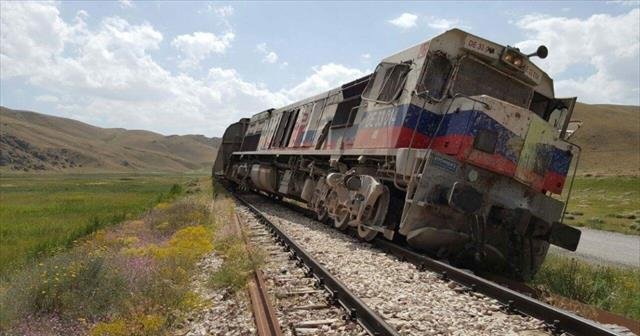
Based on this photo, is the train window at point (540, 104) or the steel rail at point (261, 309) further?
the train window at point (540, 104)

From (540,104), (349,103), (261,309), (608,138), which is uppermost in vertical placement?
(608,138)

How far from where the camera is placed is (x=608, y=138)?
105 meters

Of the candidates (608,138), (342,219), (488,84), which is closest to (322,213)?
(342,219)

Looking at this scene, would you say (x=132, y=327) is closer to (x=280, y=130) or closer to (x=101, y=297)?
(x=101, y=297)

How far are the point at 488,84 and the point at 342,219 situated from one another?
3888 millimetres

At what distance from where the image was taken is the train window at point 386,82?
940 centimetres

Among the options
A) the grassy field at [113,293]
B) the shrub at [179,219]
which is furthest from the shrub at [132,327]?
the shrub at [179,219]

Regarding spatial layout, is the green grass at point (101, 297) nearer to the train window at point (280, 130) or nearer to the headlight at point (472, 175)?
the headlight at point (472, 175)

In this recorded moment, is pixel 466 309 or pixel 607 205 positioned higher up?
pixel 607 205

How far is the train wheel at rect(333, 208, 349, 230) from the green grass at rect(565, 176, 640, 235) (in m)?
19.2

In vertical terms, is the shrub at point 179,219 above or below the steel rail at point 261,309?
below

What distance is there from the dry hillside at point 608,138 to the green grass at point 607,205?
88.7ft

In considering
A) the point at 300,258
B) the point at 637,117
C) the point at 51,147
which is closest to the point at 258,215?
the point at 300,258

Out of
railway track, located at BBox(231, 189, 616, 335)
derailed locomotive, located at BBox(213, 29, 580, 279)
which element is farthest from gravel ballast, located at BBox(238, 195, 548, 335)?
derailed locomotive, located at BBox(213, 29, 580, 279)
